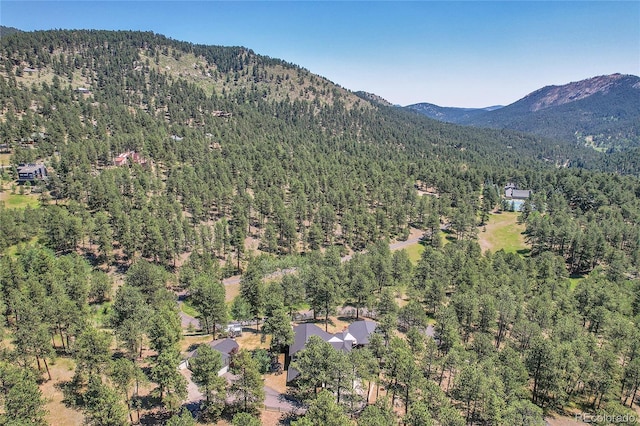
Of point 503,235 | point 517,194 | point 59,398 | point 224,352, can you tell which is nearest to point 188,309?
point 224,352

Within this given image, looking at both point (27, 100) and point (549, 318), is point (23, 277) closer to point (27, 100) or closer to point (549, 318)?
point (549, 318)

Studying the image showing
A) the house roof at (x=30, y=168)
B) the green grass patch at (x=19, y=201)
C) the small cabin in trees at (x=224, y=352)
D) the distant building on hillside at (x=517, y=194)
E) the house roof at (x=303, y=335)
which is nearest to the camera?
the small cabin in trees at (x=224, y=352)

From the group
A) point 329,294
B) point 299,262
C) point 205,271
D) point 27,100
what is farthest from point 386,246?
point 27,100

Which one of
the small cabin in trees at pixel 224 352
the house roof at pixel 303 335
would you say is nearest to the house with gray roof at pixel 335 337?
the house roof at pixel 303 335

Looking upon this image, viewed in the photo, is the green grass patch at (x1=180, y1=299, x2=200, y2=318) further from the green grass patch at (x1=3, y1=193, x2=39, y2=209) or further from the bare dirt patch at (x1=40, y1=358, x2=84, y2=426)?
the green grass patch at (x1=3, y1=193, x2=39, y2=209)

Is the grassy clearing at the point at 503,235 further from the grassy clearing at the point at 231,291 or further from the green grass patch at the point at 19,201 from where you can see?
the green grass patch at the point at 19,201

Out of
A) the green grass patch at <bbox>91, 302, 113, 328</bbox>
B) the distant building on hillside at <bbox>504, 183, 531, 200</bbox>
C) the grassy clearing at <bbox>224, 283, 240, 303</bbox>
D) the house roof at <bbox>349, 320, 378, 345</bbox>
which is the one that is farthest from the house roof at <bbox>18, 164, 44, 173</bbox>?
the distant building on hillside at <bbox>504, 183, 531, 200</bbox>
